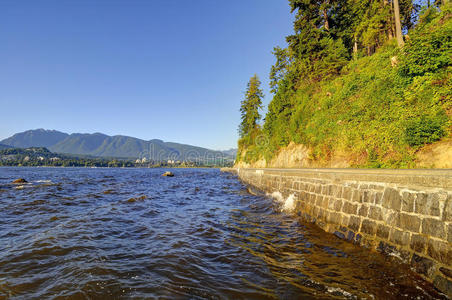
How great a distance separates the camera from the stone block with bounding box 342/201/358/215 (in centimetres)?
515

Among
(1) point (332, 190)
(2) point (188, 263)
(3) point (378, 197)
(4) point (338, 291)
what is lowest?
(2) point (188, 263)

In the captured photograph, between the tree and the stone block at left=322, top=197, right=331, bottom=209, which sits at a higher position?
the tree

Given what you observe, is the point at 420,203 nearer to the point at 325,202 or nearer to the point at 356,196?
the point at 356,196

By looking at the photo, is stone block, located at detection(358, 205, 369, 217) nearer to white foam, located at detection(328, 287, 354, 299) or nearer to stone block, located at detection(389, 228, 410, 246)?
stone block, located at detection(389, 228, 410, 246)

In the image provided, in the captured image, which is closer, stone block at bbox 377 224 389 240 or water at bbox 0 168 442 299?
water at bbox 0 168 442 299

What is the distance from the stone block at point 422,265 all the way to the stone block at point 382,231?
640mm

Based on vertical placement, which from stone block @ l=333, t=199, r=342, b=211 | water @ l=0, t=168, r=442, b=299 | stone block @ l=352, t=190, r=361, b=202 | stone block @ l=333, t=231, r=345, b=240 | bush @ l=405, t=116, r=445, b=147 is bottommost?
water @ l=0, t=168, r=442, b=299

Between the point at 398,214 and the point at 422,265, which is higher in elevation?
the point at 398,214

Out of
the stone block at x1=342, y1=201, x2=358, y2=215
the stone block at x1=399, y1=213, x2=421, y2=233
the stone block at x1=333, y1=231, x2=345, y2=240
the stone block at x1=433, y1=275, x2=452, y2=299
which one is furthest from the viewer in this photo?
the stone block at x1=333, y1=231, x2=345, y2=240

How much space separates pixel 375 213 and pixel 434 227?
1.27 metres

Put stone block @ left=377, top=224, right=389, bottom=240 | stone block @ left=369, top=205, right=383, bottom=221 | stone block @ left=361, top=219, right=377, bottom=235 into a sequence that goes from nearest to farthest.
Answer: stone block @ left=377, top=224, right=389, bottom=240 < stone block @ left=369, top=205, right=383, bottom=221 < stone block @ left=361, top=219, right=377, bottom=235

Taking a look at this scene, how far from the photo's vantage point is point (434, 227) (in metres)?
3.22

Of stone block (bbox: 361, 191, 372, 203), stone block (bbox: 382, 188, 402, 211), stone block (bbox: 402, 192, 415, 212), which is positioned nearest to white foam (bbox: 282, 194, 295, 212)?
stone block (bbox: 361, 191, 372, 203)

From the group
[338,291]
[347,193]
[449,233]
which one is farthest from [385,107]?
[338,291]
